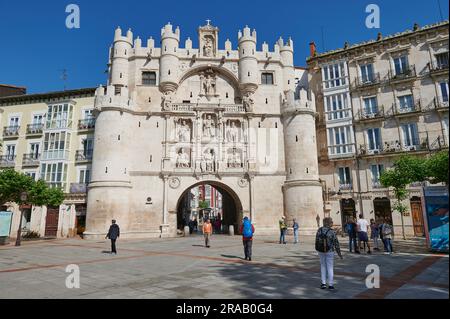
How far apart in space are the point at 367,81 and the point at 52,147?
34277 millimetres

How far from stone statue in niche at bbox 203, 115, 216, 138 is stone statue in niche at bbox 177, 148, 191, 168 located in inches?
111

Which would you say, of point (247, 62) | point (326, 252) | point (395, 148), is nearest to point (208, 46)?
point (247, 62)

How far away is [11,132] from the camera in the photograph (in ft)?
115

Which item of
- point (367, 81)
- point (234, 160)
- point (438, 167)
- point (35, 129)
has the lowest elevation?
point (438, 167)

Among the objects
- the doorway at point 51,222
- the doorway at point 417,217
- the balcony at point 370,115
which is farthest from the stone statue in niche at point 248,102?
the doorway at point 51,222

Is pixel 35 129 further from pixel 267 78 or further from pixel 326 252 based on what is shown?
pixel 326 252

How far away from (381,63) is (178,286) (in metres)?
31.9

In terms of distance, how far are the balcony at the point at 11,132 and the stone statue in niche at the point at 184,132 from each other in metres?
19.3

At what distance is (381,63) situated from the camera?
31.5 metres

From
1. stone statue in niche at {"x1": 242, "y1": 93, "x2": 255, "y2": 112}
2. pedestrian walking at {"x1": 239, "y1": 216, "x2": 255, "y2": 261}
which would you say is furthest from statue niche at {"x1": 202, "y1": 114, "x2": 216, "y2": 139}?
pedestrian walking at {"x1": 239, "y1": 216, "x2": 255, "y2": 261}

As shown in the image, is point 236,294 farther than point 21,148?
No

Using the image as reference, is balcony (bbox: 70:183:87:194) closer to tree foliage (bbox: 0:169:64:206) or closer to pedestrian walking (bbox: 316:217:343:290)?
tree foliage (bbox: 0:169:64:206)
